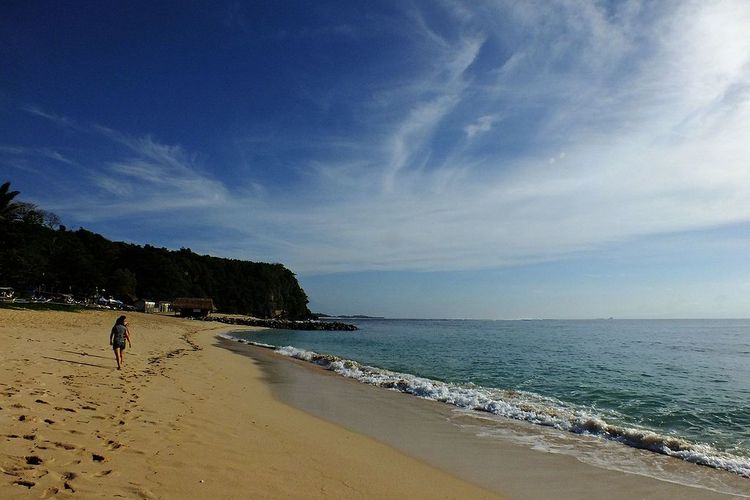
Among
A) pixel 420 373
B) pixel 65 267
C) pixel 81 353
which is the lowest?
pixel 420 373

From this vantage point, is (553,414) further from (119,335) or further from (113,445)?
(119,335)

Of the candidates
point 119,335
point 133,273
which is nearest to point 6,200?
point 119,335

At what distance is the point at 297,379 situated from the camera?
64.8 ft

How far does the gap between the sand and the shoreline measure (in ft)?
2.72

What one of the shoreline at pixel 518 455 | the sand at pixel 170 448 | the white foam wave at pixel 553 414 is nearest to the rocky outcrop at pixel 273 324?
the white foam wave at pixel 553 414

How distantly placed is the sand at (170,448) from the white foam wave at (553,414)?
6254 mm

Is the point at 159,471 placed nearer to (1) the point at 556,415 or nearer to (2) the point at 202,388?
(2) the point at 202,388

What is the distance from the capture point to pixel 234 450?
737cm

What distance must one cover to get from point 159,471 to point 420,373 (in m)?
21.0

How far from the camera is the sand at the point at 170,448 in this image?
521 cm

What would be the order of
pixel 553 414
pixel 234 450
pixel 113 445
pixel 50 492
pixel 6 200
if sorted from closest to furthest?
pixel 50 492, pixel 113 445, pixel 234 450, pixel 553 414, pixel 6 200

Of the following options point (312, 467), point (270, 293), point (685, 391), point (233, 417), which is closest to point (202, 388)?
point (233, 417)

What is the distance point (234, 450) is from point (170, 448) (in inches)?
41.6

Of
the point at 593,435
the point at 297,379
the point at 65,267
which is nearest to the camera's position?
the point at 593,435
